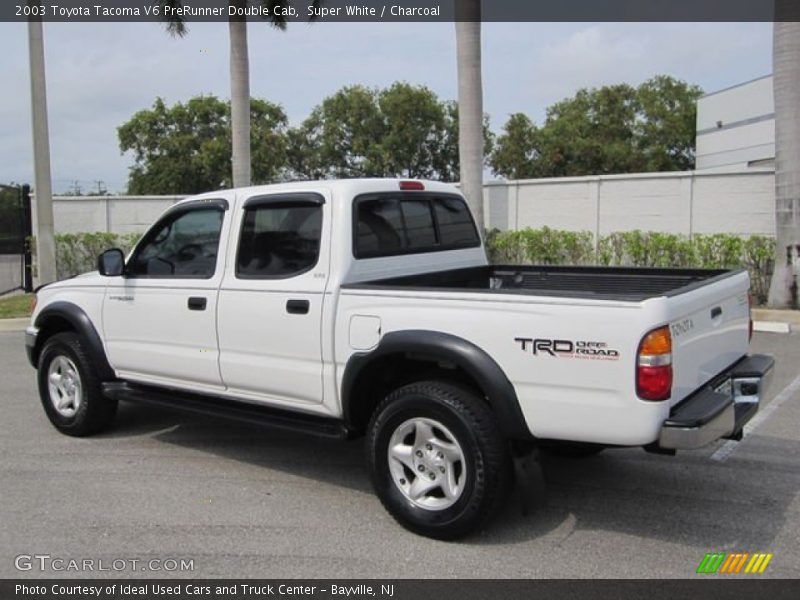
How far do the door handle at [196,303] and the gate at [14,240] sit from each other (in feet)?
43.2

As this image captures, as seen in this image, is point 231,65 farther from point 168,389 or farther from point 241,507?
point 241,507

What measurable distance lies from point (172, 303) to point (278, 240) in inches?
37.0

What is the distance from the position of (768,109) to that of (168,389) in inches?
1539

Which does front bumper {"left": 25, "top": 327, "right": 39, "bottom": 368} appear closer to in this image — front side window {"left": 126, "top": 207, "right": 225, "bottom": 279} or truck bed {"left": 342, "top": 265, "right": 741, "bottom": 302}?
front side window {"left": 126, "top": 207, "right": 225, "bottom": 279}

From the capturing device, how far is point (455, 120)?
4666cm

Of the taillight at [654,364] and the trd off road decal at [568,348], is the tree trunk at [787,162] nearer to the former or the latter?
the taillight at [654,364]

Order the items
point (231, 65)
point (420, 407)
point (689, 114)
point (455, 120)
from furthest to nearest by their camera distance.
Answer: point (689, 114), point (455, 120), point (231, 65), point (420, 407)

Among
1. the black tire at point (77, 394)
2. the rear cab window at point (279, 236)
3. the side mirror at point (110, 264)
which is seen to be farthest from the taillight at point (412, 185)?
the black tire at point (77, 394)

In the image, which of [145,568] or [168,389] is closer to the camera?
[145,568]

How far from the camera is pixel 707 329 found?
410cm

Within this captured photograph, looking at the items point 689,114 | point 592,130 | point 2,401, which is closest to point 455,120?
point 592,130

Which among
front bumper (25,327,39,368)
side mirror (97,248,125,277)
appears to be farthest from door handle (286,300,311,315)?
front bumper (25,327,39,368)

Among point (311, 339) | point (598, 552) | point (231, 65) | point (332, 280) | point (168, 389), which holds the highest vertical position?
point (231, 65)

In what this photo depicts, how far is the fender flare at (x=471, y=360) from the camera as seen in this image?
3816 millimetres
